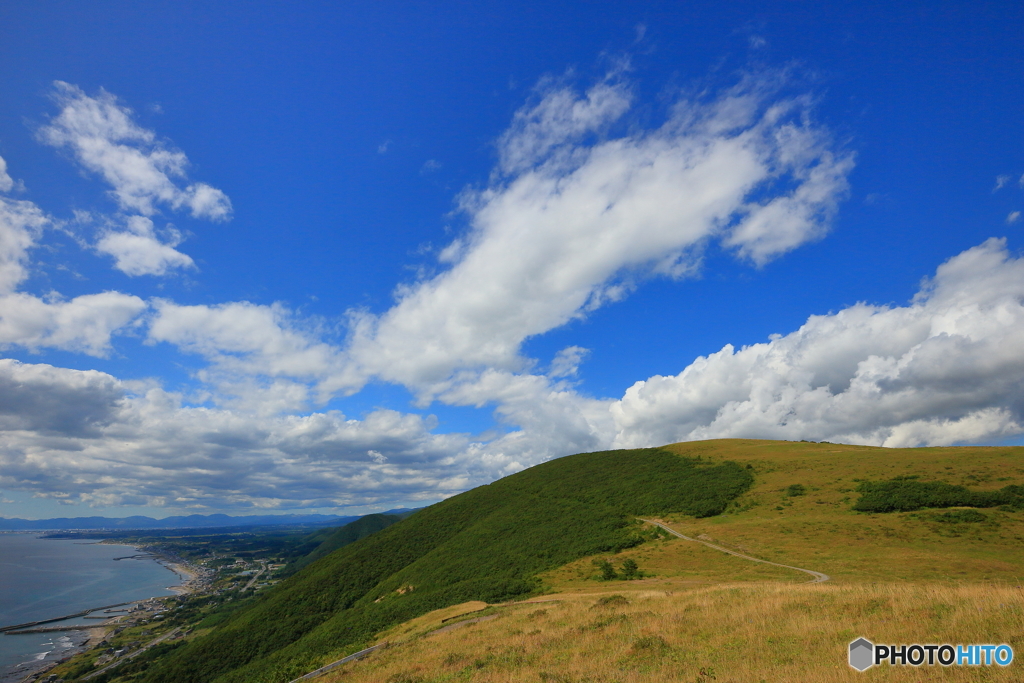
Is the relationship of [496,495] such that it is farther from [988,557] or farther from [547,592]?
[988,557]

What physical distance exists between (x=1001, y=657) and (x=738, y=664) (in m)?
5.73

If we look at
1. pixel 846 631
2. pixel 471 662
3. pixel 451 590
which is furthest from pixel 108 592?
pixel 846 631

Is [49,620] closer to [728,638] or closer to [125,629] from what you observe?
[125,629]

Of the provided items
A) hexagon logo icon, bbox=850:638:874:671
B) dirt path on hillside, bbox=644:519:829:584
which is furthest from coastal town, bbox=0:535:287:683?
hexagon logo icon, bbox=850:638:874:671

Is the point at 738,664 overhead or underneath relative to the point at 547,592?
overhead

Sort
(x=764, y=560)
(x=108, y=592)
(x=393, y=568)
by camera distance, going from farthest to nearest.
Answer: (x=108, y=592) < (x=393, y=568) < (x=764, y=560)

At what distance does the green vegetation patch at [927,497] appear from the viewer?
36938mm

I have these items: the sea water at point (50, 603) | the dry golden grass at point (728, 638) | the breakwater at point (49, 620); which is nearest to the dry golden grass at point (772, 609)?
the dry golden grass at point (728, 638)

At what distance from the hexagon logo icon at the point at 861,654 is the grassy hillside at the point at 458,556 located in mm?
31770

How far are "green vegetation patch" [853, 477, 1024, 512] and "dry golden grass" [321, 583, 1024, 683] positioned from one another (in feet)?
95.6

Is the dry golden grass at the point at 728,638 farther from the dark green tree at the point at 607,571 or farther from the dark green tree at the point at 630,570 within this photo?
the dark green tree at the point at 607,571

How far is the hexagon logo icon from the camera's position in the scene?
34.4ft

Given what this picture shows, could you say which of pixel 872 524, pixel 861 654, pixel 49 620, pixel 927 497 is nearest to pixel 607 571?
pixel 872 524

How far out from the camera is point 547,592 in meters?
37.2
